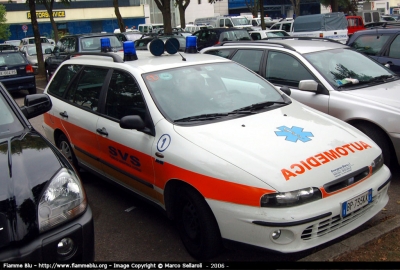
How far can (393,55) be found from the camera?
7.63 metres

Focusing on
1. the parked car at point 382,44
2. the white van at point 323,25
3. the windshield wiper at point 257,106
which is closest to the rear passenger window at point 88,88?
the windshield wiper at point 257,106

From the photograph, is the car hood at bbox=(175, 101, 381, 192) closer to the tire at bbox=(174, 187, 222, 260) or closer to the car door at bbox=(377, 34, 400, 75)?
the tire at bbox=(174, 187, 222, 260)

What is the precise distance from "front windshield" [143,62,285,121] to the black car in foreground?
128cm

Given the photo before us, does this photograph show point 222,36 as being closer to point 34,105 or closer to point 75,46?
point 75,46

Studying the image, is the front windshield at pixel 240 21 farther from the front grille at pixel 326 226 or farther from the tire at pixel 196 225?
the front grille at pixel 326 226

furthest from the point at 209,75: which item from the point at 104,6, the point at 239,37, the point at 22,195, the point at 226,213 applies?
the point at 104,6

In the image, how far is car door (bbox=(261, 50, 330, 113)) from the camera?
564 centimetres

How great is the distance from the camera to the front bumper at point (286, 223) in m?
3.10

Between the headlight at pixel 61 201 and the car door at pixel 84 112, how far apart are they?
73.7 inches

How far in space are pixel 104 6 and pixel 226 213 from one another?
54578mm

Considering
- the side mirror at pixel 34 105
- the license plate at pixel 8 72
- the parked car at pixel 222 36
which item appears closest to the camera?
the side mirror at pixel 34 105

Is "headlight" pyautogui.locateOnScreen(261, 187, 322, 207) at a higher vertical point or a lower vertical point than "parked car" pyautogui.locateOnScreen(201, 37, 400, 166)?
lower

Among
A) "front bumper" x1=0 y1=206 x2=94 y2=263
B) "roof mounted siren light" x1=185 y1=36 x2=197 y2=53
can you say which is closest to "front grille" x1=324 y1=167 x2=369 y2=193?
Answer: "front bumper" x1=0 y1=206 x2=94 y2=263

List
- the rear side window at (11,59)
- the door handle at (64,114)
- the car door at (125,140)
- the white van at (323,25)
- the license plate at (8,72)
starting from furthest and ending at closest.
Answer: the white van at (323,25) → the rear side window at (11,59) → the license plate at (8,72) → the door handle at (64,114) → the car door at (125,140)
